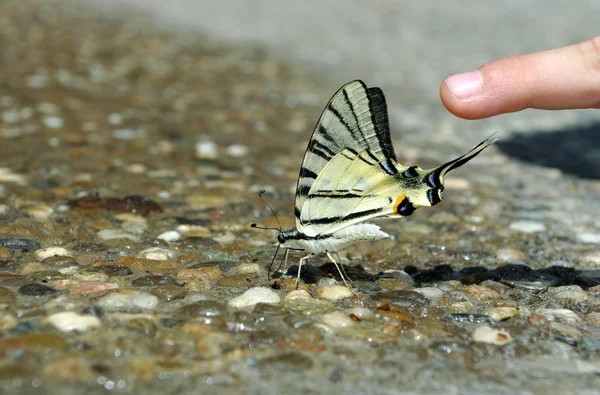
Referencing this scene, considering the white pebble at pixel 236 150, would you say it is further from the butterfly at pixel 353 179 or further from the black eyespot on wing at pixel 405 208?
the black eyespot on wing at pixel 405 208

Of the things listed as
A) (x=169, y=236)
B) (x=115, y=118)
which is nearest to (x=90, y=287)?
(x=169, y=236)

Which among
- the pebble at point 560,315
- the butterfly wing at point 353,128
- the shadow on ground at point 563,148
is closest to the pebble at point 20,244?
the butterfly wing at point 353,128

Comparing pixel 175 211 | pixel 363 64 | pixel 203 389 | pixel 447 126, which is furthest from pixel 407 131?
pixel 203 389

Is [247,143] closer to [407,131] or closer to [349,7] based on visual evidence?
[407,131]

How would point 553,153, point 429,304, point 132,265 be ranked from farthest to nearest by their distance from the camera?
point 553,153, point 132,265, point 429,304

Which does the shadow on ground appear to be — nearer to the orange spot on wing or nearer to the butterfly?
the butterfly
